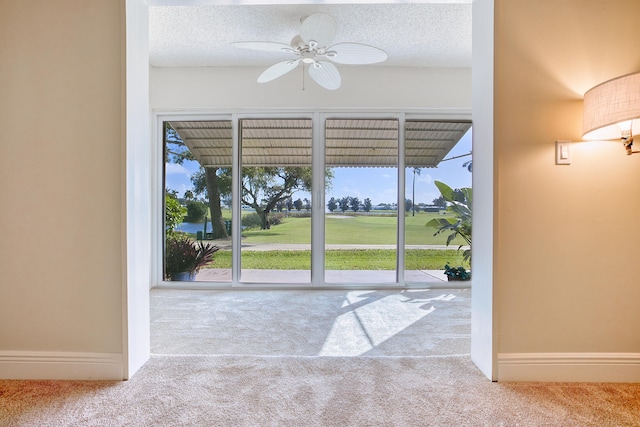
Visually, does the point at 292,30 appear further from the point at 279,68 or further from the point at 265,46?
the point at 265,46

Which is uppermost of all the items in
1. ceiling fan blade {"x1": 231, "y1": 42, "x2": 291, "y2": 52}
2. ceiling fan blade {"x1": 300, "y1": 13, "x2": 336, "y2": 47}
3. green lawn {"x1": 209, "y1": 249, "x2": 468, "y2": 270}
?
ceiling fan blade {"x1": 300, "y1": 13, "x2": 336, "y2": 47}

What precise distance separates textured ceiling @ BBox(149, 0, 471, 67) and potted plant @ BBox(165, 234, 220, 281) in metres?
1.98

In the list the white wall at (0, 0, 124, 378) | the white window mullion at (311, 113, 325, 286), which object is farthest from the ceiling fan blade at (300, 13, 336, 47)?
the white window mullion at (311, 113, 325, 286)

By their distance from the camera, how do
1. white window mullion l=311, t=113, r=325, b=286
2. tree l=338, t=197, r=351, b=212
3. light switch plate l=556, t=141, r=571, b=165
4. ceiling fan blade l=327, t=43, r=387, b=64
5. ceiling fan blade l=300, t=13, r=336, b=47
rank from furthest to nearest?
tree l=338, t=197, r=351, b=212 < white window mullion l=311, t=113, r=325, b=286 < ceiling fan blade l=327, t=43, r=387, b=64 < ceiling fan blade l=300, t=13, r=336, b=47 < light switch plate l=556, t=141, r=571, b=165

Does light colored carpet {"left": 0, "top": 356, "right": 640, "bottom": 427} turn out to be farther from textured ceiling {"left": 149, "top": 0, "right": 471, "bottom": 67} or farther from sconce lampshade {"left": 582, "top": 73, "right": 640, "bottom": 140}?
textured ceiling {"left": 149, "top": 0, "right": 471, "bottom": 67}

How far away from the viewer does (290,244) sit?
3.55 m

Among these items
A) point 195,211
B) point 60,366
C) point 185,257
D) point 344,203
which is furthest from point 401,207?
point 60,366

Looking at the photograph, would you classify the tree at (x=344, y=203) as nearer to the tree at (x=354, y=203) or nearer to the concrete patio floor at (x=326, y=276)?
the tree at (x=354, y=203)

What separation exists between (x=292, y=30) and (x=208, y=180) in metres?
1.83

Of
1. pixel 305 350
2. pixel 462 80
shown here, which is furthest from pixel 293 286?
pixel 462 80

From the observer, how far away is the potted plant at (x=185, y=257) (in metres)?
3.56

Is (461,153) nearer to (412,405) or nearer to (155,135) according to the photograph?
(412,405)

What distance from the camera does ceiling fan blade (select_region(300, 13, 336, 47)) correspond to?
1.99 meters

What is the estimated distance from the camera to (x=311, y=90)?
3.33 metres
